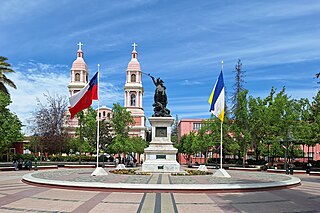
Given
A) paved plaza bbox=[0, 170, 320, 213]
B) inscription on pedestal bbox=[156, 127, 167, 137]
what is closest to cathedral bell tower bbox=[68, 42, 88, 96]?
inscription on pedestal bbox=[156, 127, 167, 137]

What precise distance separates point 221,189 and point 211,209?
464 centimetres

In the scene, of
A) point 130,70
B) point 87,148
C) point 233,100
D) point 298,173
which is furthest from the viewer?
point 130,70

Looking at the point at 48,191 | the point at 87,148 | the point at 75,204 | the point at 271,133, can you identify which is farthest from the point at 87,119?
the point at 75,204

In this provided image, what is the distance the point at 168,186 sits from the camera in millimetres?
16938

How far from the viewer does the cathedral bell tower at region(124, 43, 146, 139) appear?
9188 centimetres

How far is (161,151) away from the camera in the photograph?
95.4 ft

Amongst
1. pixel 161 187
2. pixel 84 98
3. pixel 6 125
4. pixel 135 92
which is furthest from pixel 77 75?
pixel 161 187

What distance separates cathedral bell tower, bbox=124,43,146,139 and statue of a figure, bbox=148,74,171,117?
58822 mm

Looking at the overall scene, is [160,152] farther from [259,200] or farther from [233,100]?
[233,100]

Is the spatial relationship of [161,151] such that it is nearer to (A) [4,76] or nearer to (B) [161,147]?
(B) [161,147]

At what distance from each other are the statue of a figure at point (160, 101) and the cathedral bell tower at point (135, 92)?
5882 centimetres

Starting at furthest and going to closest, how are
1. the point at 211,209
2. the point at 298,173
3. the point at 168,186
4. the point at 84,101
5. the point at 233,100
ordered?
1. the point at 233,100
2. the point at 298,173
3. the point at 84,101
4. the point at 168,186
5. the point at 211,209

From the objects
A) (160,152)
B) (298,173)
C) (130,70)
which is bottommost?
(298,173)

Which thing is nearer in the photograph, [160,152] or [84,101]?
[84,101]
